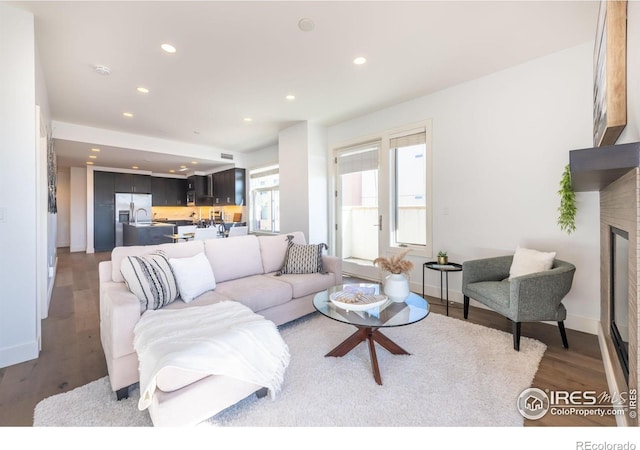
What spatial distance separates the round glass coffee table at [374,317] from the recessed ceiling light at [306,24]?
7.44 feet

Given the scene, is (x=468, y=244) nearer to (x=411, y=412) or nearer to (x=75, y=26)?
(x=411, y=412)

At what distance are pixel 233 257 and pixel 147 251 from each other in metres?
0.80

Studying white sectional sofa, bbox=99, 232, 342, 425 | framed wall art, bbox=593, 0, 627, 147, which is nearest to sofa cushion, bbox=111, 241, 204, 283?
white sectional sofa, bbox=99, 232, 342, 425

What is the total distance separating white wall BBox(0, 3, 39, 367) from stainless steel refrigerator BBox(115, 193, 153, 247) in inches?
263

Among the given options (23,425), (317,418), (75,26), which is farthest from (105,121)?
(317,418)

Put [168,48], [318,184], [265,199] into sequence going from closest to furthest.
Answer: [168,48], [318,184], [265,199]

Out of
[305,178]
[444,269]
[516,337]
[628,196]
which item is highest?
[305,178]

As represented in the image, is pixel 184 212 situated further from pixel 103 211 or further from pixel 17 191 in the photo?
pixel 17 191

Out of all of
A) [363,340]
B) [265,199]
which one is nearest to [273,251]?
[363,340]

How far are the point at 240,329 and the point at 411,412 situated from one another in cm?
109

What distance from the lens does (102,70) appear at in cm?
294

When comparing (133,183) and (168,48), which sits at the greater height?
(168,48)

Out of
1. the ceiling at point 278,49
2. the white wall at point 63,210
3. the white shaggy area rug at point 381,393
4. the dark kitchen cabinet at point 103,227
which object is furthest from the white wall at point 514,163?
the white wall at point 63,210

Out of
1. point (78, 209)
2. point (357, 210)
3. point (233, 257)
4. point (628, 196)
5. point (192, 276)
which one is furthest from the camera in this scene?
point (78, 209)
